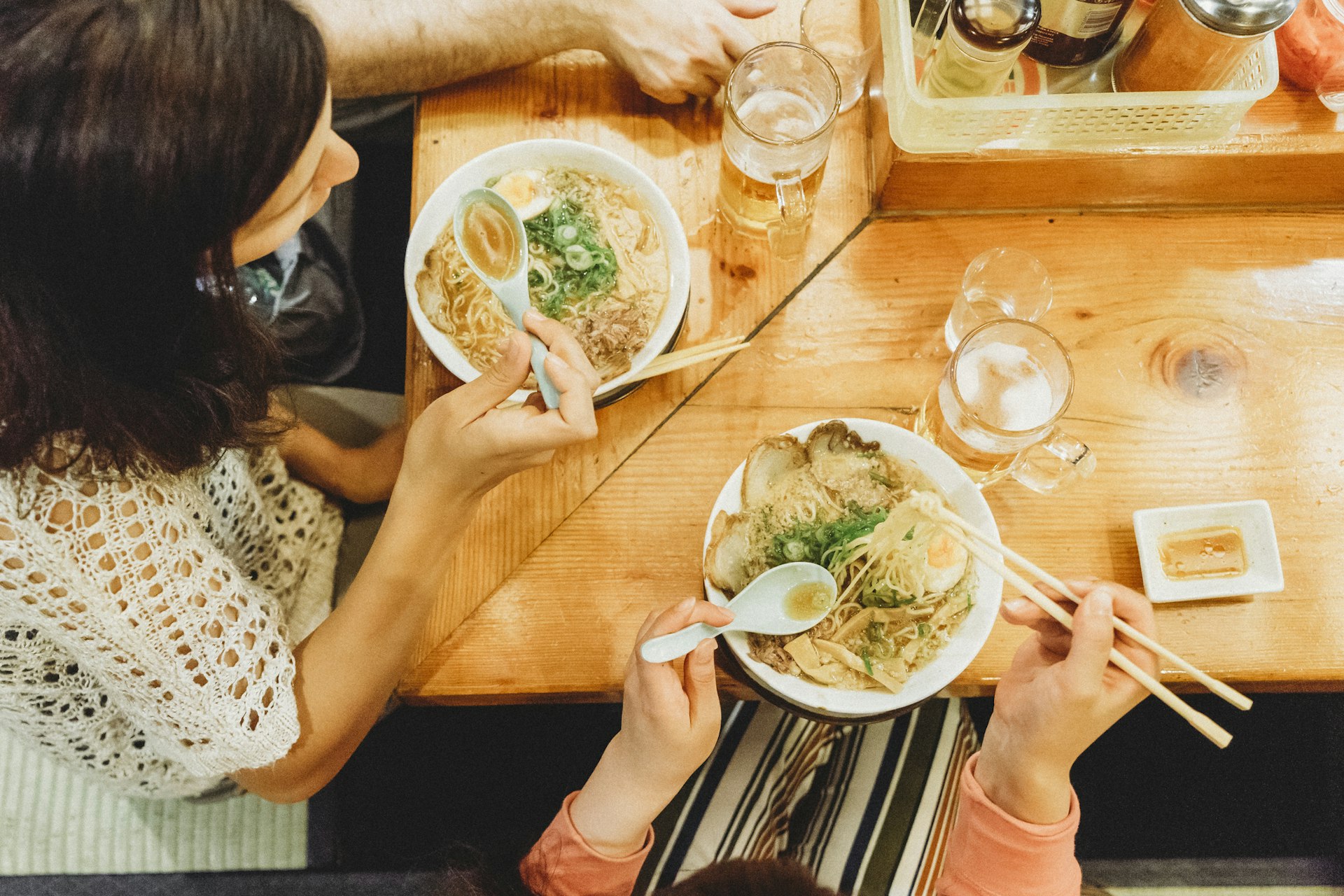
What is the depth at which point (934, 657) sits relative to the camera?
119 cm

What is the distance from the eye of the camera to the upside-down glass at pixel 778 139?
4.26ft

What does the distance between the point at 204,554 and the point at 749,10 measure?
1.32m

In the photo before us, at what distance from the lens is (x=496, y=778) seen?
87.0 inches

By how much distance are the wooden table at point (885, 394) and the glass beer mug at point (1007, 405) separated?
0.04 meters

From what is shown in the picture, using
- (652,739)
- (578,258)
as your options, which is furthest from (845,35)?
(652,739)

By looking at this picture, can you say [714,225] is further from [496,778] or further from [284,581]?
[496,778]

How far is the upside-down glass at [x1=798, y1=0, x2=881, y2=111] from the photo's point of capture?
1534 millimetres

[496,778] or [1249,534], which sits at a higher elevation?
[1249,534]

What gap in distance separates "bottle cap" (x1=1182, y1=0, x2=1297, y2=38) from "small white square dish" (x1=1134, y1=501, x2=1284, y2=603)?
0.67 m

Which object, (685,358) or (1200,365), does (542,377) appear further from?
(1200,365)

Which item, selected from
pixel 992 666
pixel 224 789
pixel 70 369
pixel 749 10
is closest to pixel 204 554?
pixel 70 369

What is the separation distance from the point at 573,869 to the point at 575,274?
0.94 metres

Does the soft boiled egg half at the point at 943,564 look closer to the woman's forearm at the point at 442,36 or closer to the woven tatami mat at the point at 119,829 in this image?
the woman's forearm at the point at 442,36

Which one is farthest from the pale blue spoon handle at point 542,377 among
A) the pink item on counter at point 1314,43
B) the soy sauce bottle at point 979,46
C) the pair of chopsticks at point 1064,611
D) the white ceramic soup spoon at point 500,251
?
the pink item on counter at point 1314,43
